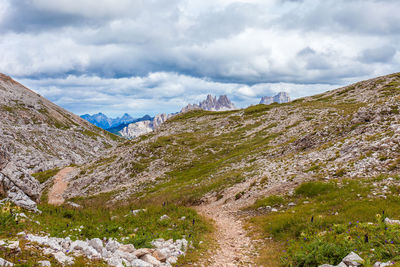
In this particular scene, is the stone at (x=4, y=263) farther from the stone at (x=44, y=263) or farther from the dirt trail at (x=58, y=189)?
the dirt trail at (x=58, y=189)

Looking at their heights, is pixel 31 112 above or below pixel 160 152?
above

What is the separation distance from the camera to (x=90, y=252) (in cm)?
941

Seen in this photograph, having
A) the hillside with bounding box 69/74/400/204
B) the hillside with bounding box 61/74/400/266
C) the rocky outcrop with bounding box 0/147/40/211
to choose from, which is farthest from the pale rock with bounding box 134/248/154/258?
the hillside with bounding box 69/74/400/204

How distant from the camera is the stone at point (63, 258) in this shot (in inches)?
319

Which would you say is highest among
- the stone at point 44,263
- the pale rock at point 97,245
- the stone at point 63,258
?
the stone at point 44,263

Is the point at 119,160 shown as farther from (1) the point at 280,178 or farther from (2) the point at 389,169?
(2) the point at 389,169

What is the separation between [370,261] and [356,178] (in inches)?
531

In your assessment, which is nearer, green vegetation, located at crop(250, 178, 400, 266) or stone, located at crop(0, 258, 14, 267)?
stone, located at crop(0, 258, 14, 267)

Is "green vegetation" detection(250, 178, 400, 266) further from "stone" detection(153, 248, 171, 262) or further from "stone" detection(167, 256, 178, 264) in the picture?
"stone" detection(153, 248, 171, 262)

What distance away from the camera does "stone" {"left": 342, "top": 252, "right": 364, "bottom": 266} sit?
809 cm

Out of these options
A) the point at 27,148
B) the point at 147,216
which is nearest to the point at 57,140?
the point at 27,148

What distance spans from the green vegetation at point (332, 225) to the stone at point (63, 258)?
9195 millimetres

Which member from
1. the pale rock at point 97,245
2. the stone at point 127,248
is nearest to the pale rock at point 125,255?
the stone at point 127,248

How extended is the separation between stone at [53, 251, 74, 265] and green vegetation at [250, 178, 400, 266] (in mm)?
9195
